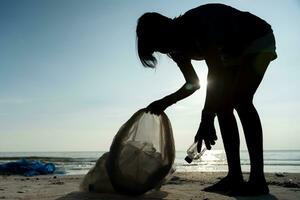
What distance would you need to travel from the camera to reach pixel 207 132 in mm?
2566

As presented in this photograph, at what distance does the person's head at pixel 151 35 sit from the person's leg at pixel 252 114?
683 millimetres

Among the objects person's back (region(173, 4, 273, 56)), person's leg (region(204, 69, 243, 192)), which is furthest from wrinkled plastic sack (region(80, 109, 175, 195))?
person's back (region(173, 4, 273, 56))

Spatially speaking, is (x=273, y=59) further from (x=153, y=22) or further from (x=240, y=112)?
(x=153, y=22)

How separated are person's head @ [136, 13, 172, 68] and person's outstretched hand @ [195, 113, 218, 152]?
67 cm

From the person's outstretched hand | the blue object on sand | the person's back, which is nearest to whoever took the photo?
the person's outstretched hand

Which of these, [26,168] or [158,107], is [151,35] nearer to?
[158,107]

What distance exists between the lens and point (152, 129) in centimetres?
343

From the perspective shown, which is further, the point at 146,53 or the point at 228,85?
the point at 228,85

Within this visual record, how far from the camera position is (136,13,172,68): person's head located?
2943 millimetres

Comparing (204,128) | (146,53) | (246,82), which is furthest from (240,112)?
(146,53)

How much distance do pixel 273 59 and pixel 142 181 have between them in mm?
1473

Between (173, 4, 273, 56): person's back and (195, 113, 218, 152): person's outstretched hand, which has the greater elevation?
(173, 4, 273, 56): person's back

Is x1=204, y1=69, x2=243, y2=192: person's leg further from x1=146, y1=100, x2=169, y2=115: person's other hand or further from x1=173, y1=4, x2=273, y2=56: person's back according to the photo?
x1=146, y1=100, x2=169, y2=115: person's other hand

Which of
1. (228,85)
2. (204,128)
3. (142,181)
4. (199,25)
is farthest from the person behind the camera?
(228,85)
